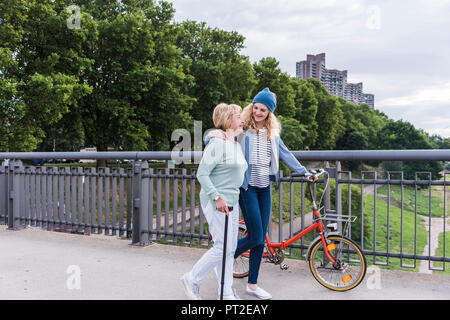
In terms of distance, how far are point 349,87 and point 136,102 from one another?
514 feet

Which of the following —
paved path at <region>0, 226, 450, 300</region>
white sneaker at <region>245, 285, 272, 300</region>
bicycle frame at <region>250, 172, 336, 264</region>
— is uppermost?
bicycle frame at <region>250, 172, 336, 264</region>

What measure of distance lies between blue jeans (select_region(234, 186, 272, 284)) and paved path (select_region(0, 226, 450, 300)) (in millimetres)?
360

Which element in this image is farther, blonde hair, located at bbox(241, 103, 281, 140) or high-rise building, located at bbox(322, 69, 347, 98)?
high-rise building, located at bbox(322, 69, 347, 98)

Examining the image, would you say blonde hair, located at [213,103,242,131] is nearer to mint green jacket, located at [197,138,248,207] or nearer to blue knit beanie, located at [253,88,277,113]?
mint green jacket, located at [197,138,248,207]

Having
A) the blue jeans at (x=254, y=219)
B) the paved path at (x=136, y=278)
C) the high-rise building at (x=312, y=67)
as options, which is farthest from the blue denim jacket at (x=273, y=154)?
the high-rise building at (x=312, y=67)

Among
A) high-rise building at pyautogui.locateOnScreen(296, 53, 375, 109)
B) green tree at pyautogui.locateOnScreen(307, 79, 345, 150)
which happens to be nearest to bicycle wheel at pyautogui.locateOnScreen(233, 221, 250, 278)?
green tree at pyautogui.locateOnScreen(307, 79, 345, 150)

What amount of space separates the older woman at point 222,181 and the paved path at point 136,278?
458mm

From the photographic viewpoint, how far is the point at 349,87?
168250 millimetres

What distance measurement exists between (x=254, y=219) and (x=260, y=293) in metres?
0.69

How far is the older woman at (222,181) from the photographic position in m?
3.48

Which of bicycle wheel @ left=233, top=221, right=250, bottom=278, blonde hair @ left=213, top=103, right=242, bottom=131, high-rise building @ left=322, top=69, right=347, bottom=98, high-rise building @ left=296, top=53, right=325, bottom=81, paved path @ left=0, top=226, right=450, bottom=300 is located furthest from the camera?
high-rise building @ left=322, top=69, right=347, bottom=98

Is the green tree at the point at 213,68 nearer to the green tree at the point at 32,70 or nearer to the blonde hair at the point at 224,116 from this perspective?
the green tree at the point at 32,70

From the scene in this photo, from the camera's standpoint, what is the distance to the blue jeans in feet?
12.5
